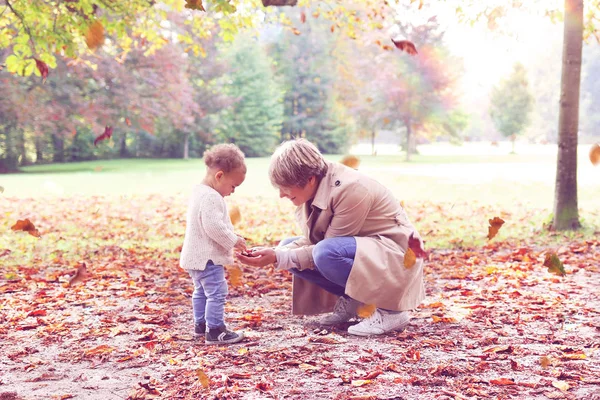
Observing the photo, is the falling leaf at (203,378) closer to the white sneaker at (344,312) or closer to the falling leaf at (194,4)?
the white sneaker at (344,312)

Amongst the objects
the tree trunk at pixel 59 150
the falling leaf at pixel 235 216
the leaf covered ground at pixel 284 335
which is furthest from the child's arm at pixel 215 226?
the tree trunk at pixel 59 150

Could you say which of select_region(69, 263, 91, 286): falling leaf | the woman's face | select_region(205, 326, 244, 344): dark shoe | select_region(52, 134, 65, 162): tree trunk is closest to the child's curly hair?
the woman's face

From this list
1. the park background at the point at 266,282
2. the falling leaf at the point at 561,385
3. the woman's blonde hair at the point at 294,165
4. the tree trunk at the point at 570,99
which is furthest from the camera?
the tree trunk at the point at 570,99

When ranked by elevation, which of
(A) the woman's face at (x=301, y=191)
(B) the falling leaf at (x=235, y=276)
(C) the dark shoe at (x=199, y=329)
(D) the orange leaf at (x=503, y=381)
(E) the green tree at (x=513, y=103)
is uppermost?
(E) the green tree at (x=513, y=103)

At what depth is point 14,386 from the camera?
3.39 meters

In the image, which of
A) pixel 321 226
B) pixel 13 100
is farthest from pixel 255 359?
pixel 13 100

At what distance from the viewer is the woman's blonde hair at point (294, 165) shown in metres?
3.90

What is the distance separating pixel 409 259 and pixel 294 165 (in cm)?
93

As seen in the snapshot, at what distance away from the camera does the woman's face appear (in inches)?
158

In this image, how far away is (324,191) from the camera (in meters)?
4.04

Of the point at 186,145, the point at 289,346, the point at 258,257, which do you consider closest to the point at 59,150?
the point at 186,145

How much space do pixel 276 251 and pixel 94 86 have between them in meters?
27.9

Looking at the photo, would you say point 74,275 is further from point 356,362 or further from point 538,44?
point 538,44

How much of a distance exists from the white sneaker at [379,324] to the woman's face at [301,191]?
89 cm
